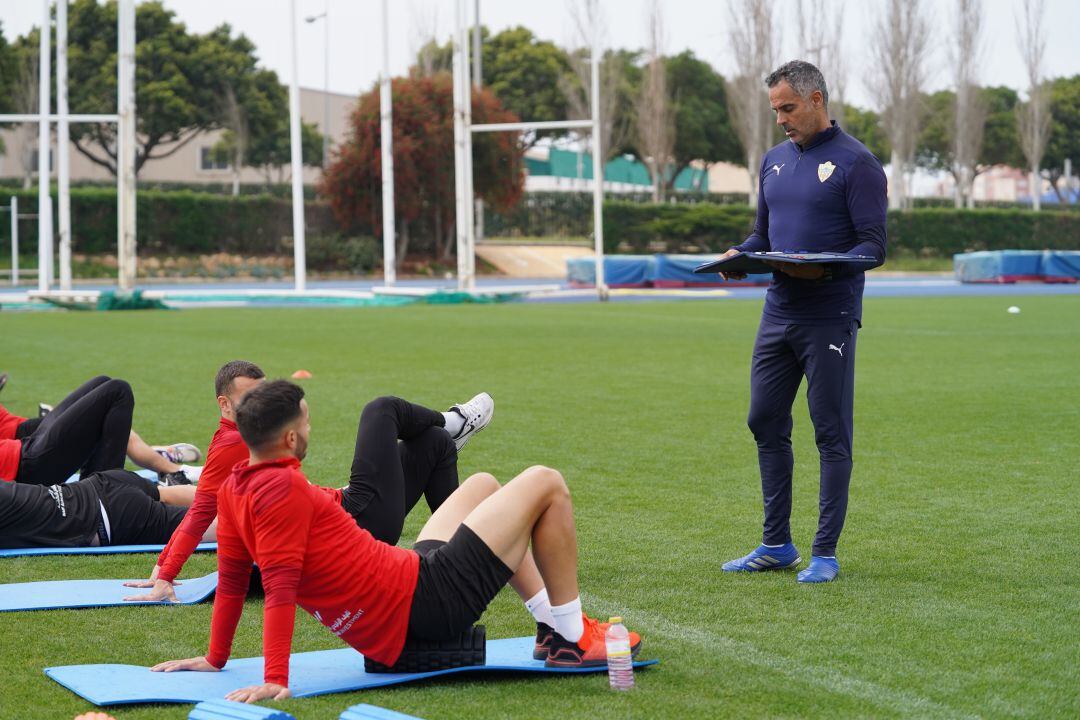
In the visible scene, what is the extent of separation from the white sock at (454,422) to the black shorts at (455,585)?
1.47 meters

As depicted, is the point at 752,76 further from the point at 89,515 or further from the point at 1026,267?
the point at 89,515

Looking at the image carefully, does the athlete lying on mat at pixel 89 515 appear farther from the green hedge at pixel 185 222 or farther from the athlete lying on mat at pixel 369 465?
the green hedge at pixel 185 222

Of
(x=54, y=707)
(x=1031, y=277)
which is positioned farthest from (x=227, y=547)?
(x=1031, y=277)

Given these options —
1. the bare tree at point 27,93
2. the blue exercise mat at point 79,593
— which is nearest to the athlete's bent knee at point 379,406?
the blue exercise mat at point 79,593

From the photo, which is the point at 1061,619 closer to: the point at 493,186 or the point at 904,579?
the point at 904,579

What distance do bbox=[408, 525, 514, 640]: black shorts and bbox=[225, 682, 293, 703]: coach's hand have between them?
1.46ft

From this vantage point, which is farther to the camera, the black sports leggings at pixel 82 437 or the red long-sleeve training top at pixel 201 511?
the black sports leggings at pixel 82 437

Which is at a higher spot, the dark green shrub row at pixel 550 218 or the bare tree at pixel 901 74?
the bare tree at pixel 901 74

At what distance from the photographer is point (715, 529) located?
250 inches

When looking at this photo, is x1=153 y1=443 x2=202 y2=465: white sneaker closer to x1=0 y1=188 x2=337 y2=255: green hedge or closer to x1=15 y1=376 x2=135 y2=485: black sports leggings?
x1=15 y1=376 x2=135 y2=485: black sports leggings

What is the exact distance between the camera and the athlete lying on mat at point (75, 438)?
658 centimetres

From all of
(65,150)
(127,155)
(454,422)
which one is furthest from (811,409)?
(65,150)

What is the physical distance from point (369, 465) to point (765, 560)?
67.8 inches

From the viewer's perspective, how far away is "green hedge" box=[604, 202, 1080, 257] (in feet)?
156
